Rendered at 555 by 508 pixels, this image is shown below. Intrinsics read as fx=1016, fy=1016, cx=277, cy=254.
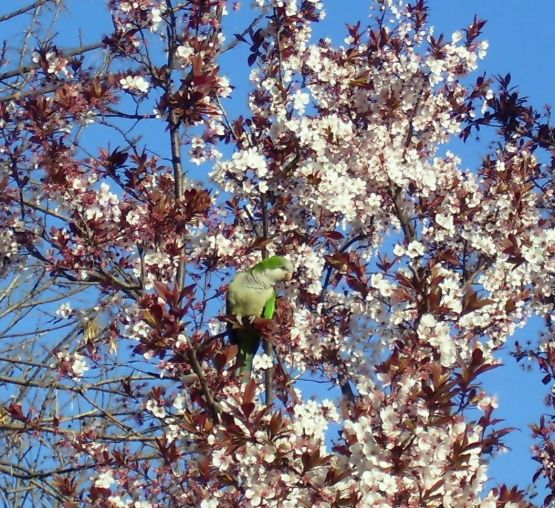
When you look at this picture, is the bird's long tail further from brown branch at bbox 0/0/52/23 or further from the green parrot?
brown branch at bbox 0/0/52/23

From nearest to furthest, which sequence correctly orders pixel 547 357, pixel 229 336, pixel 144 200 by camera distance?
pixel 229 336
pixel 144 200
pixel 547 357

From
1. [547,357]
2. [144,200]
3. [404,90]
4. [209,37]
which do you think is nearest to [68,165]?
[144,200]

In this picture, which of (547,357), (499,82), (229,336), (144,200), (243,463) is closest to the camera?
(243,463)

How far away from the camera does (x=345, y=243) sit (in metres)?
5.36

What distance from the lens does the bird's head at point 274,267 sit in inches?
187

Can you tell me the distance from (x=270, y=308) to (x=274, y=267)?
297 mm

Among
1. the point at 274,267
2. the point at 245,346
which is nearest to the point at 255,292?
the point at 274,267

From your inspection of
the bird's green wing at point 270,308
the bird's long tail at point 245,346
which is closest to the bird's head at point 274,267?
the bird's green wing at point 270,308

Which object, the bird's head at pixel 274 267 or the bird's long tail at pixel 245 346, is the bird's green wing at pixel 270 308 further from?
the bird's long tail at pixel 245 346

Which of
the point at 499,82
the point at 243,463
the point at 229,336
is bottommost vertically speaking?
the point at 243,463

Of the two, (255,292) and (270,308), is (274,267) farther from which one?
(270,308)

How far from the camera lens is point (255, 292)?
4.76 meters

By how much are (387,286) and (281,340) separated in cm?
61

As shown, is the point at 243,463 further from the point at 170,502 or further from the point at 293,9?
the point at 293,9
